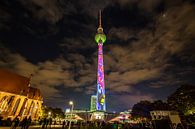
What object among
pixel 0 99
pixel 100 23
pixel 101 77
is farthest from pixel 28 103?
pixel 100 23

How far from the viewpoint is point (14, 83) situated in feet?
224

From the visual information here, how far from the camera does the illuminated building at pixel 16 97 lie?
60.6 metres

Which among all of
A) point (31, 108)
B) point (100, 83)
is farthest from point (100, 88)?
point (31, 108)

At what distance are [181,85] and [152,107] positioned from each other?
103 ft

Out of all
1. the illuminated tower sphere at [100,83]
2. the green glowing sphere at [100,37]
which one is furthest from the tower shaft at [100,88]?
the green glowing sphere at [100,37]

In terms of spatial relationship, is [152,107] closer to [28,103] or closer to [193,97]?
[193,97]

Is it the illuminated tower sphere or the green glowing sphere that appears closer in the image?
the illuminated tower sphere

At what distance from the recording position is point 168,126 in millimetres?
18641

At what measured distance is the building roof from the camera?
63.2 metres

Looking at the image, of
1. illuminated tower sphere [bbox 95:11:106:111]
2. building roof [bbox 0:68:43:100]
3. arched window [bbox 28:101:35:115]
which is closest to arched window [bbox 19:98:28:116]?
building roof [bbox 0:68:43:100]

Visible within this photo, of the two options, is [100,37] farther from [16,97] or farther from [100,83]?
[16,97]

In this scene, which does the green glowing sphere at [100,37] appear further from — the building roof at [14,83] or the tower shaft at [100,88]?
the building roof at [14,83]

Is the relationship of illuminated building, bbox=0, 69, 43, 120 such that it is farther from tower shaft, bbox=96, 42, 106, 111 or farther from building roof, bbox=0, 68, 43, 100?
tower shaft, bbox=96, 42, 106, 111

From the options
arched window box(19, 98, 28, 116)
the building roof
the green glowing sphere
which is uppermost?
the green glowing sphere
